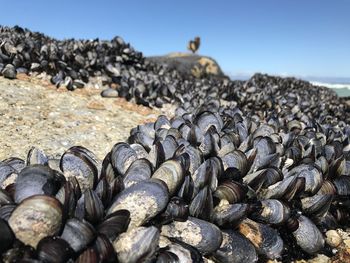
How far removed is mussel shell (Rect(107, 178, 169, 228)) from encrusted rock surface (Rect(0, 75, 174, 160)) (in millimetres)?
1682

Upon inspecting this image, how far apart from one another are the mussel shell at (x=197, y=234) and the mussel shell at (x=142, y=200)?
0.54 ft

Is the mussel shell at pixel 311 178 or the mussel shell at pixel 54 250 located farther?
the mussel shell at pixel 311 178

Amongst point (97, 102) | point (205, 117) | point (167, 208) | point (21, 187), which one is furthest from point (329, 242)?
point (97, 102)

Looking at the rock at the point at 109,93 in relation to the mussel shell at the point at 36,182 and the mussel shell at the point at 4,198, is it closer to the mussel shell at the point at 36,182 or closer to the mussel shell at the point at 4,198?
the mussel shell at the point at 36,182

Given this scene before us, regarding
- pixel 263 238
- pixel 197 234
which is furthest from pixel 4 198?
pixel 263 238

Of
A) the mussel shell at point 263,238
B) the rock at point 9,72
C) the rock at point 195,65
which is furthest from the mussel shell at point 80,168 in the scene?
the rock at point 195,65

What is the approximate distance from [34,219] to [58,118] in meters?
3.24

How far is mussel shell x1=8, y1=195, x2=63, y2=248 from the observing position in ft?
5.84

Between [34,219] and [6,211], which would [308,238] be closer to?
[34,219]

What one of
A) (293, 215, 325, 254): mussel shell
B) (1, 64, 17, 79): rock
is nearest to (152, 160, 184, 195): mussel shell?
(293, 215, 325, 254): mussel shell

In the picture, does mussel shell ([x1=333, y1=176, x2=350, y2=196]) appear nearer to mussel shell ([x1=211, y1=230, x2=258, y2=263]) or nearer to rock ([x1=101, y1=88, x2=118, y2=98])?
mussel shell ([x1=211, y1=230, x2=258, y2=263])

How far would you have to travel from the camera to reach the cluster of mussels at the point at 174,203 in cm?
186

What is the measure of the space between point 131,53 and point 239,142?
656 centimetres

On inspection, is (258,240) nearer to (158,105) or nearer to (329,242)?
(329,242)
